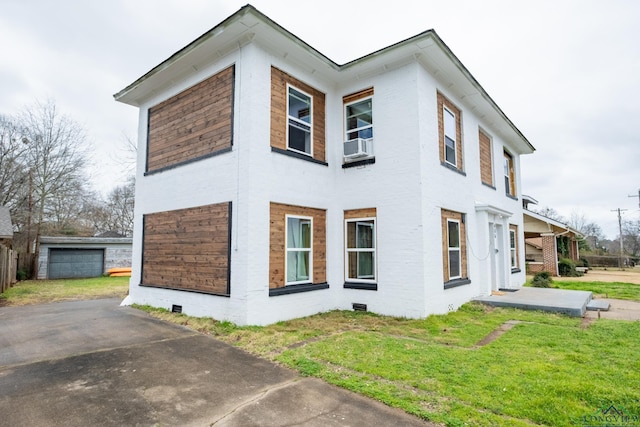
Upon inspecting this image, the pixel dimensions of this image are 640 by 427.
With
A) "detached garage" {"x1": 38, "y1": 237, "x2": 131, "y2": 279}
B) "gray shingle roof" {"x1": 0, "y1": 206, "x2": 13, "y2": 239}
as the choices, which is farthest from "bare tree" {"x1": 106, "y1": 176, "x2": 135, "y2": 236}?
"gray shingle roof" {"x1": 0, "y1": 206, "x2": 13, "y2": 239}

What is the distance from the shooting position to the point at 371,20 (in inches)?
452

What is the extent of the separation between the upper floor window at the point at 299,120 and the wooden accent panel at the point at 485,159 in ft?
22.8

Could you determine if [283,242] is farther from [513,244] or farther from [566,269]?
[566,269]

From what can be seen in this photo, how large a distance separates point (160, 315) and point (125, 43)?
1072cm

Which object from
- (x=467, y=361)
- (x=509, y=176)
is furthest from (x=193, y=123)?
(x=509, y=176)

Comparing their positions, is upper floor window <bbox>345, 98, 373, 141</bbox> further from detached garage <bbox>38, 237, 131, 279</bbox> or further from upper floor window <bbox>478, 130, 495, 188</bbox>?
detached garage <bbox>38, 237, 131, 279</bbox>

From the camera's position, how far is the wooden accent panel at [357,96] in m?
9.31

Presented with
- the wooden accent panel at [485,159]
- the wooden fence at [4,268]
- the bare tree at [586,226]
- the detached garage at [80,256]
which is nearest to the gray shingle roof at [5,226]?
the wooden fence at [4,268]

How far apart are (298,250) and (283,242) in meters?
0.57

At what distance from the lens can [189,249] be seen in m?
8.56

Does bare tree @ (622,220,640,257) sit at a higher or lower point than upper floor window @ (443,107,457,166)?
lower

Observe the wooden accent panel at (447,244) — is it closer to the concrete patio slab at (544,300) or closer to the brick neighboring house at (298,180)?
the brick neighboring house at (298,180)

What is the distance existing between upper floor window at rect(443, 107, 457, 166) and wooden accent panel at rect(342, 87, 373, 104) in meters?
2.37

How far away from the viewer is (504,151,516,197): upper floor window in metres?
14.9
